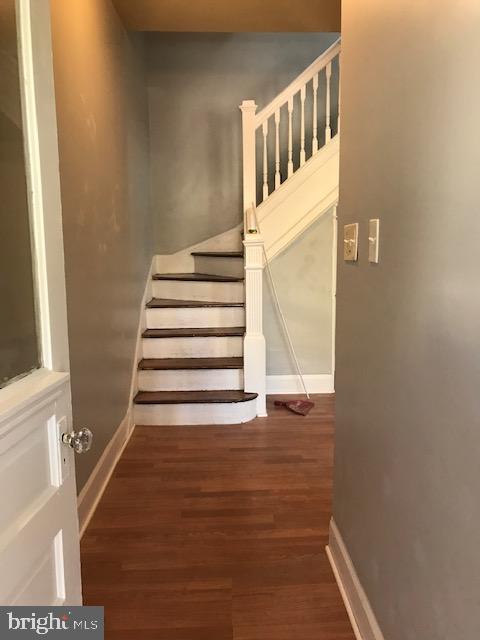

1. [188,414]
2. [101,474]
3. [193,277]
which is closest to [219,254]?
[193,277]

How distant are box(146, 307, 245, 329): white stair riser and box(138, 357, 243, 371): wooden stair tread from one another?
0.34 meters

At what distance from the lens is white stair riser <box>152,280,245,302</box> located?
400 cm

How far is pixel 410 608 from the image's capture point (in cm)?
115

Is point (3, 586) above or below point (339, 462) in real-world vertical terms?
above

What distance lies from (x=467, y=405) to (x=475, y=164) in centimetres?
42

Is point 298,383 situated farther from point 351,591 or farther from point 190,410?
point 351,591

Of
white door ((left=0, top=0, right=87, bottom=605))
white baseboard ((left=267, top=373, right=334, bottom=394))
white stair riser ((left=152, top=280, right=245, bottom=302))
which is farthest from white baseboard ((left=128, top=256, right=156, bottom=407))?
white door ((left=0, top=0, right=87, bottom=605))

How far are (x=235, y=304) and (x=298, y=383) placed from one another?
81 cm

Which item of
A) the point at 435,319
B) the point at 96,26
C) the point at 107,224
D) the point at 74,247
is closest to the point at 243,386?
the point at 107,224

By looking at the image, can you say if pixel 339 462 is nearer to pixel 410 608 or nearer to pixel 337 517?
pixel 337 517

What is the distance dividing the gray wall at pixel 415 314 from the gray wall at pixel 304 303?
2.11m

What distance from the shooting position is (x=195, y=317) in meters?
3.86

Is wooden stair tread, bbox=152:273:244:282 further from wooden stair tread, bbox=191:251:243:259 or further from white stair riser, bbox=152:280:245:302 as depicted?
wooden stair tread, bbox=191:251:243:259

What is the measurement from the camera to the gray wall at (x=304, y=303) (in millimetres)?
3787
